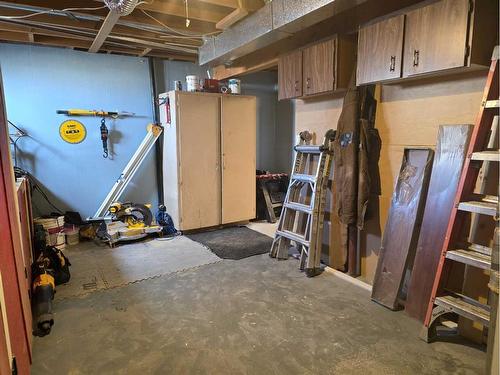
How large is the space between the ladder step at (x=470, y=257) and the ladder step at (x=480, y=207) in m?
0.28

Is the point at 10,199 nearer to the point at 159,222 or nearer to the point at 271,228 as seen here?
the point at 159,222

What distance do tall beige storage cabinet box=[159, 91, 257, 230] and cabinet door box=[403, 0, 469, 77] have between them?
106 inches

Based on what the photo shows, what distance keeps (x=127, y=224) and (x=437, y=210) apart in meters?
3.58

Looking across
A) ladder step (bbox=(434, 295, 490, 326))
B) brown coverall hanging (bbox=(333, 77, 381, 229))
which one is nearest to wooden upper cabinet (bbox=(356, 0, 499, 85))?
brown coverall hanging (bbox=(333, 77, 381, 229))

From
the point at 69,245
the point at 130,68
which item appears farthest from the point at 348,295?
the point at 130,68

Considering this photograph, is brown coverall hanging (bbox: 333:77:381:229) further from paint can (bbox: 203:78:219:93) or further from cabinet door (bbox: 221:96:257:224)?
paint can (bbox: 203:78:219:93)

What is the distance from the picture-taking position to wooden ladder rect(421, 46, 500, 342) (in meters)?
1.91

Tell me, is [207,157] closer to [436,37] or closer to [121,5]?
[121,5]

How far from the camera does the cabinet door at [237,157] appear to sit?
462 centimetres

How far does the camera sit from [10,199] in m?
1.94

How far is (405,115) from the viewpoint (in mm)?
2652

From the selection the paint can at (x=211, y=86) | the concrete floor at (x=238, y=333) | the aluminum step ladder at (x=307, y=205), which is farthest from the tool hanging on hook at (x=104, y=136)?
the aluminum step ladder at (x=307, y=205)

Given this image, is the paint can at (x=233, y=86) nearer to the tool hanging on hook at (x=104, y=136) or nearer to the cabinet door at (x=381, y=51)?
the tool hanging on hook at (x=104, y=136)

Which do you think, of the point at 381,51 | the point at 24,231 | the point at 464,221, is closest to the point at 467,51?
the point at 381,51
